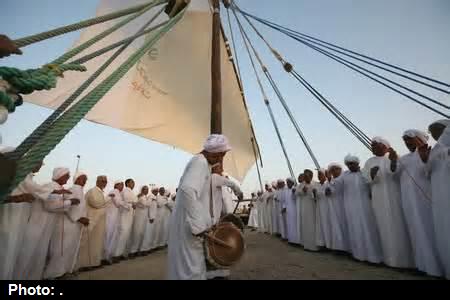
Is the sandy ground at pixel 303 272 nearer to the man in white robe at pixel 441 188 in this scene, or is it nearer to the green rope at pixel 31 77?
the man in white robe at pixel 441 188

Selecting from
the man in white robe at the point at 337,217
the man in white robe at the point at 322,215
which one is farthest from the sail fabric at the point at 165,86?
the man in white robe at the point at 337,217

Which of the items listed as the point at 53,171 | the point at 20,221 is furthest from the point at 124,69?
the point at 53,171

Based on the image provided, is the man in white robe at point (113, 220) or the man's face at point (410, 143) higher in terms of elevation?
the man's face at point (410, 143)

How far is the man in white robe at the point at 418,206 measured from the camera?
3666 mm

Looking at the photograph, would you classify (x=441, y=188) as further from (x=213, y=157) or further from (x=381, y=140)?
(x=213, y=157)

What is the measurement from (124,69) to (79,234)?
3.97 meters

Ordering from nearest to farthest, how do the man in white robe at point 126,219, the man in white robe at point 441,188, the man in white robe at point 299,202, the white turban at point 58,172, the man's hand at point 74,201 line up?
the man in white robe at point 441,188 → the white turban at point 58,172 → the man's hand at point 74,201 → the man in white robe at point 126,219 → the man in white robe at point 299,202

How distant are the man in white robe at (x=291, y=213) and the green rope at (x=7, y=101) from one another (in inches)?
304

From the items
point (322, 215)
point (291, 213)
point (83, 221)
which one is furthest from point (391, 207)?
point (83, 221)

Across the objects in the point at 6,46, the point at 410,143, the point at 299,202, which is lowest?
the point at 299,202

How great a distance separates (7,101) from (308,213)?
284 inches

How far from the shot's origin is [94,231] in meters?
5.70

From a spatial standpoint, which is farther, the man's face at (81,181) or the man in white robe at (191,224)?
the man's face at (81,181)

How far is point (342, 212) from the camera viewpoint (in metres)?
6.14
